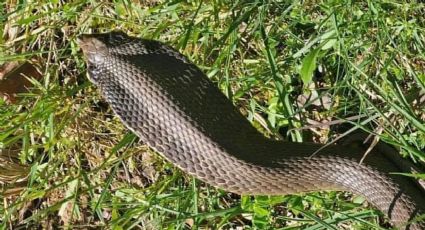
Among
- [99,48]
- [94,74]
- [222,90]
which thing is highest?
[99,48]

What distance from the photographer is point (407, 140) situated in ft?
10.8

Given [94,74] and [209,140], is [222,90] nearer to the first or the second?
[209,140]


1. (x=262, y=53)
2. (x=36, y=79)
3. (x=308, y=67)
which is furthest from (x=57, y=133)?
(x=308, y=67)

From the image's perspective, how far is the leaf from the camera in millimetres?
3268

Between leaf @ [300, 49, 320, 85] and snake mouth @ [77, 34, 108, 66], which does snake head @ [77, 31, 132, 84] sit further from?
leaf @ [300, 49, 320, 85]

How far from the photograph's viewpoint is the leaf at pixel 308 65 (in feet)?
10.7

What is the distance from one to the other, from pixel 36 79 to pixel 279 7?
141 centimetres

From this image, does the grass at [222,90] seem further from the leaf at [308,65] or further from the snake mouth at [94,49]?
the snake mouth at [94,49]

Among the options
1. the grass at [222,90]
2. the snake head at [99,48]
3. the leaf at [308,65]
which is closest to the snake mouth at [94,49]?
the snake head at [99,48]

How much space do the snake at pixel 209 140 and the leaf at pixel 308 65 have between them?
32cm

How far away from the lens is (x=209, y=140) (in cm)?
304

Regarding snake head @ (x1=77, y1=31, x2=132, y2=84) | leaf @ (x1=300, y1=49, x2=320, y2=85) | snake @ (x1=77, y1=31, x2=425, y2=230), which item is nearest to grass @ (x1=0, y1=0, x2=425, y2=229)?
leaf @ (x1=300, y1=49, x2=320, y2=85)

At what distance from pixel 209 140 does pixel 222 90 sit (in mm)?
582

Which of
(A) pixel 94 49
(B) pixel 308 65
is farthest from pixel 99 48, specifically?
(B) pixel 308 65
